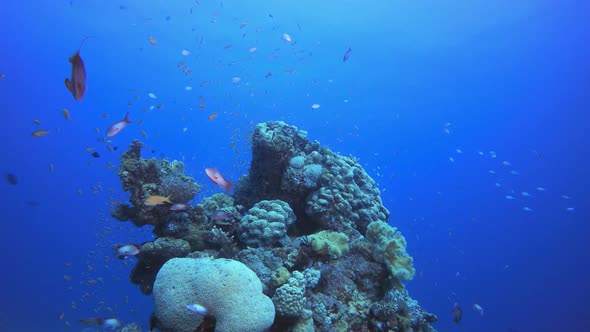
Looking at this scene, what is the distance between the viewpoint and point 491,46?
4600cm

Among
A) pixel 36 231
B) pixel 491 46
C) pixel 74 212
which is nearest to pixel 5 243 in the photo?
pixel 36 231

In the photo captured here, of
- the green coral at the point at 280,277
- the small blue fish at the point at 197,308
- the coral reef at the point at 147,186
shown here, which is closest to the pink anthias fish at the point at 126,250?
the coral reef at the point at 147,186

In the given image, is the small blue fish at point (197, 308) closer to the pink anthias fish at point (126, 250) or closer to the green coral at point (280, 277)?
the green coral at point (280, 277)

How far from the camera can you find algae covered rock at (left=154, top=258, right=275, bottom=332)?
4.61 meters

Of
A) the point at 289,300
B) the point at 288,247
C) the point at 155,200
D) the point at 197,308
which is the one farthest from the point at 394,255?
the point at 155,200

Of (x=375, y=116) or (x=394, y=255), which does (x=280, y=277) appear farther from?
(x=375, y=116)

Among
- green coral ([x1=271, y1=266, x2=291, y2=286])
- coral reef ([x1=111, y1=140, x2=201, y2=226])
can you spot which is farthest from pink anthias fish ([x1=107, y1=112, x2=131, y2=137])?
green coral ([x1=271, y1=266, x2=291, y2=286])

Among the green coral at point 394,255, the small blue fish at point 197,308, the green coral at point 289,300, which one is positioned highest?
the green coral at point 394,255

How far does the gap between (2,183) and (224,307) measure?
9623cm

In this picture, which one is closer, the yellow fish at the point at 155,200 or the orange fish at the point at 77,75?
the orange fish at the point at 77,75

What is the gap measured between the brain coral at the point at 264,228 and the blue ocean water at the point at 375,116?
72.6 ft

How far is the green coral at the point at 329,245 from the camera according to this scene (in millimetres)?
6801

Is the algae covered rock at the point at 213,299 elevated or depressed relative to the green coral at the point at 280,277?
depressed

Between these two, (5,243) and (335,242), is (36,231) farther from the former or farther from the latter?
(335,242)
